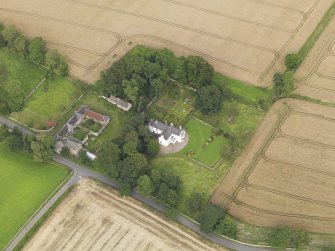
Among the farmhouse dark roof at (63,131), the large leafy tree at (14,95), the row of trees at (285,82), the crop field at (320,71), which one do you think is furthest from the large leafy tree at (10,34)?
the crop field at (320,71)

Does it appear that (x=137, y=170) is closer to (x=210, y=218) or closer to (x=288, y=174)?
(x=210, y=218)

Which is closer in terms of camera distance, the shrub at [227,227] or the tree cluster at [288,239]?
the tree cluster at [288,239]

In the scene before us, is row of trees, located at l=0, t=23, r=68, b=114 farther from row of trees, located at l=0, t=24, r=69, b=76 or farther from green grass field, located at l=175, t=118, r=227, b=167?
green grass field, located at l=175, t=118, r=227, b=167

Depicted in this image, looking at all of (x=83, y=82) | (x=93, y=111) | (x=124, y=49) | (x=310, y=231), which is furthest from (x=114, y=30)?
(x=310, y=231)

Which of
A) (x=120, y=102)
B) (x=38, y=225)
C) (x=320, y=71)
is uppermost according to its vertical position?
(x=320, y=71)

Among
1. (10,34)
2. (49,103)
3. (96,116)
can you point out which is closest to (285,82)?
(96,116)

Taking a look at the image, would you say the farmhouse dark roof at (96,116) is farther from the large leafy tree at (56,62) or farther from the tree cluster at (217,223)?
the tree cluster at (217,223)
